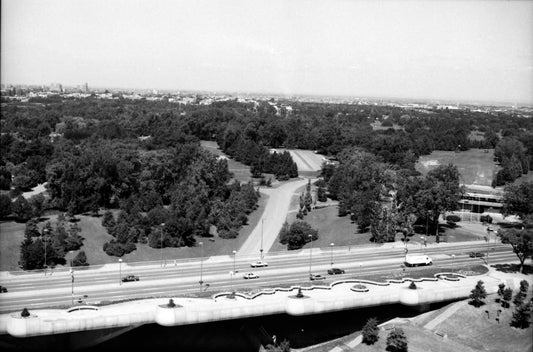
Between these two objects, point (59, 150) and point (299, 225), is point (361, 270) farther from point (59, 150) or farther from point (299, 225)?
point (59, 150)

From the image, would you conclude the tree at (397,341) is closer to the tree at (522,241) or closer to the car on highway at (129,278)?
the tree at (522,241)

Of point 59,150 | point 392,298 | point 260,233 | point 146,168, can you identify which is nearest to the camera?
point 392,298

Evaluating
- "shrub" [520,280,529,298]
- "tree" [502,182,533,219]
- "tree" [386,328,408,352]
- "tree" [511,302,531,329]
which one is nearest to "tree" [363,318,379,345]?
"tree" [386,328,408,352]

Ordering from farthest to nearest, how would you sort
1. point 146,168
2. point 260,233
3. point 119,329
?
point 146,168 < point 260,233 < point 119,329

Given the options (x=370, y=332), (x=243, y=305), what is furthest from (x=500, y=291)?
(x=243, y=305)

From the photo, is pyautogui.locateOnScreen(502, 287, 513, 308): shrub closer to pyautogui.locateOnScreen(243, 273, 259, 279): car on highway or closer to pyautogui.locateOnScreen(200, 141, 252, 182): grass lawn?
pyautogui.locateOnScreen(243, 273, 259, 279): car on highway

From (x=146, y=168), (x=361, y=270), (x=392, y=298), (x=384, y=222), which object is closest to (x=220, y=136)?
(x=146, y=168)

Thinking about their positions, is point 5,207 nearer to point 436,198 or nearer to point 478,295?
point 436,198
